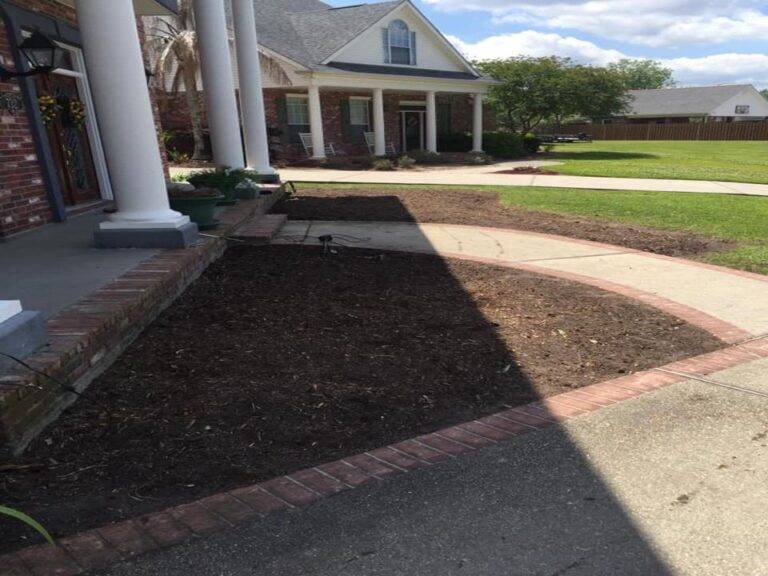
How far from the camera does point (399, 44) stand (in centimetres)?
2564

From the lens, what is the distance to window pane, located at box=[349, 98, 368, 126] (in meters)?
25.5

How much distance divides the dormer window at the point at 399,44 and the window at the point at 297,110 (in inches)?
172

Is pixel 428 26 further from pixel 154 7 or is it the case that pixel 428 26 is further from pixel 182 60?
pixel 154 7

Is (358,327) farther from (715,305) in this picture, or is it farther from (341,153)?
(341,153)

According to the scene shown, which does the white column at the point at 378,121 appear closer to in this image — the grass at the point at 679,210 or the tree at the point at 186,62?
the tree at the point at 186,62

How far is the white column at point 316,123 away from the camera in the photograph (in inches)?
870

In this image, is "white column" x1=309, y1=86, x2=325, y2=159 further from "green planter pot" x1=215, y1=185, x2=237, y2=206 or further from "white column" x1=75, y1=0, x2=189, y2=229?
"white column" x1=75, y1=0, x2=189, y2=229

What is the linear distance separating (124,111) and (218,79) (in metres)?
4.68

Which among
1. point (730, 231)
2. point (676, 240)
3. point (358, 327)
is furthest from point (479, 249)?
point (730, 231)

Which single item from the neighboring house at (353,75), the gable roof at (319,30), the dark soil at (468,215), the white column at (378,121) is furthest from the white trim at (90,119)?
the white column at (378,121)

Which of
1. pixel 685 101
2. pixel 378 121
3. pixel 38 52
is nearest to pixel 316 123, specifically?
pixel 378 121

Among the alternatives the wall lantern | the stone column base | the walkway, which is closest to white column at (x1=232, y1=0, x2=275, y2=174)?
the walkway

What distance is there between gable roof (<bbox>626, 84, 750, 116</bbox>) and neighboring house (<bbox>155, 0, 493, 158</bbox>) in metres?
49.6

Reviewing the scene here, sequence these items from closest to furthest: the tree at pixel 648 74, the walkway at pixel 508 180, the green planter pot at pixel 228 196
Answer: the green planter pot at pixel 228 196
the walkway at pixel 508 180
the tree at pixel 648 74
